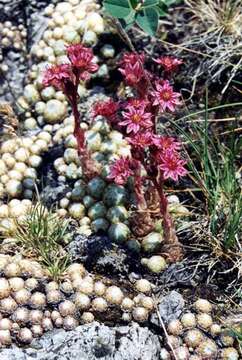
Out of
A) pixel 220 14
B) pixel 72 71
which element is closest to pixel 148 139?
pixel 72 71

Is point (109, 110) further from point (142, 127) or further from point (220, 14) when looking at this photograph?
point (220, 14)

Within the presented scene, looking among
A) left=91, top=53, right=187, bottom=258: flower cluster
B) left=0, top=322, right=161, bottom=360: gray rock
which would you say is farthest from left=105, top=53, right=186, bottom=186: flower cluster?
left=0, top=322, right=161, bottom=360: gray rock

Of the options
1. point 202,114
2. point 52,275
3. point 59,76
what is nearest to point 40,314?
point 52,275

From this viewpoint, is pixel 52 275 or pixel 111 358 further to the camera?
pixel 52 275

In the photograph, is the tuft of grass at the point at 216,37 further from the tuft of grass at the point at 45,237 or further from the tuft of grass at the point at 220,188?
the tuft of grass at the point at 45,237

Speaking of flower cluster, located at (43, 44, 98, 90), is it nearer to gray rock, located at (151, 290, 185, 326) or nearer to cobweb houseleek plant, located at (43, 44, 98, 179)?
cobweb houseleek plant, located at (43, 44, 98, 179)

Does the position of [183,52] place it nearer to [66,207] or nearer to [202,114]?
[202,114]

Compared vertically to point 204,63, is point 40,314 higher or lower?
lower

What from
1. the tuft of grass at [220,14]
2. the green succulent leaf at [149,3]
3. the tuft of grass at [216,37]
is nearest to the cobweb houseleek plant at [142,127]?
the green succulent leaf at [149,3]
